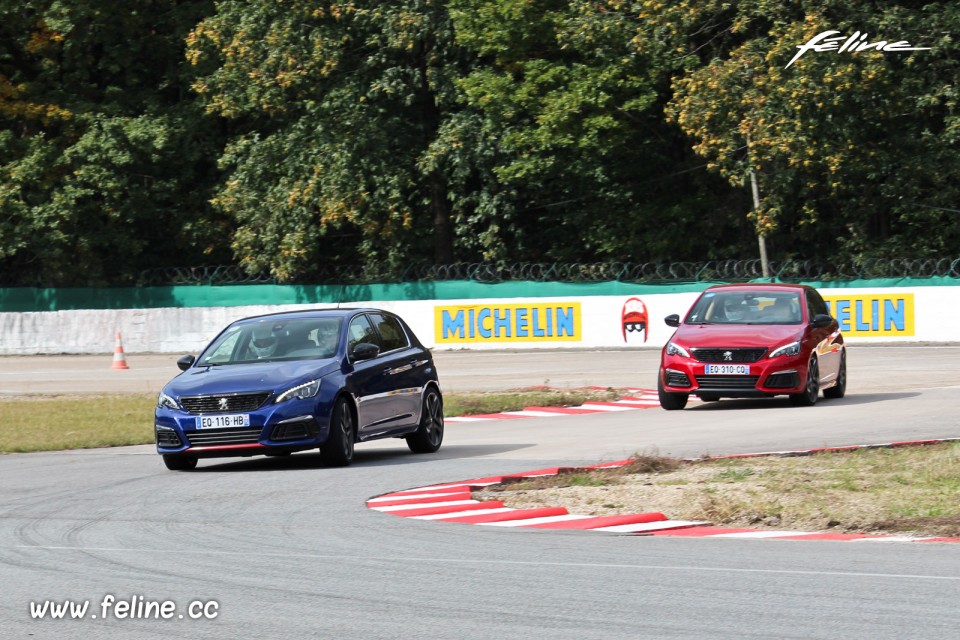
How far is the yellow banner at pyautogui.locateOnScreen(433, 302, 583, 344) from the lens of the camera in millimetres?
38219

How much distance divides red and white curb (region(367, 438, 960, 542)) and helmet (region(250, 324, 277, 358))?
325cm

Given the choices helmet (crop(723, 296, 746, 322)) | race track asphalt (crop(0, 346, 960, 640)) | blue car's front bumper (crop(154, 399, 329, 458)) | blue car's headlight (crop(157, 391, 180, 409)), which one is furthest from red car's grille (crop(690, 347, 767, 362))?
blue car's headlight (crop(157, 391, 180, 409))

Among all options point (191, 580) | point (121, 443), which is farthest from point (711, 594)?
point (121, 443)

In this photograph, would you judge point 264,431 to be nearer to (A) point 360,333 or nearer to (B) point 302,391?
(B) point 302,391

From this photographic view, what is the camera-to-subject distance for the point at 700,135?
39.6 meters

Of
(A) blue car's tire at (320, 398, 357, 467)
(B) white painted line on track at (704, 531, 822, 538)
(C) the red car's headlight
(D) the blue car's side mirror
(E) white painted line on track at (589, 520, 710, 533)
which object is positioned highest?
(D) the blue car's side mirror

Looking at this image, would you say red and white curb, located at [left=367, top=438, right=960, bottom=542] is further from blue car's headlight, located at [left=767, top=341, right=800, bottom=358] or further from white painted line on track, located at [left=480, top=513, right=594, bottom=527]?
blue car's headlight, located at [left=767, top=341, right=800, bottom=358]

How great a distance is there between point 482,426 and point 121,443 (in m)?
4.57

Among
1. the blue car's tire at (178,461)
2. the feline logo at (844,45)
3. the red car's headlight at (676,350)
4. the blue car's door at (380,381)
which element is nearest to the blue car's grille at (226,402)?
the blue car's tire at (178,461)

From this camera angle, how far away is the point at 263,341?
16031 millimetres

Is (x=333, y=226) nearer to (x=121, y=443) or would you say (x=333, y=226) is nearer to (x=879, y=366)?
(x=879, y=366)

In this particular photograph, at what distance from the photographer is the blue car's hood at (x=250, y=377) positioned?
48.6 ft

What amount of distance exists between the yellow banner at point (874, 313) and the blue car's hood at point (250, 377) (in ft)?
72.1

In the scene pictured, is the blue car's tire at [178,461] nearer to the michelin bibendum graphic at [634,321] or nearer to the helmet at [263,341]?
the helmet at [263,341]
